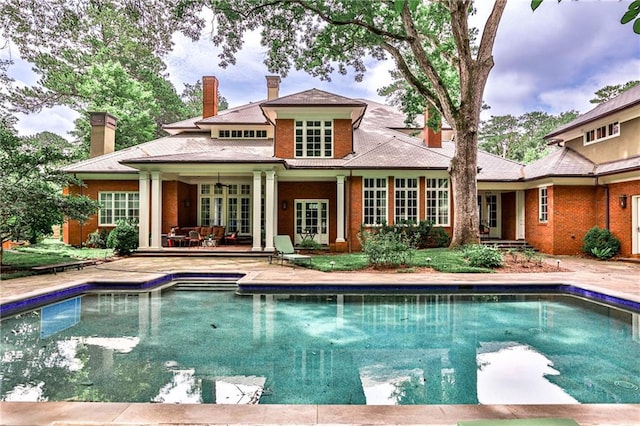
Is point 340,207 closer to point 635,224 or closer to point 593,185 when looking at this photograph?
point 593,185

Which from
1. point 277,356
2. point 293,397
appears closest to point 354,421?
point 293,397

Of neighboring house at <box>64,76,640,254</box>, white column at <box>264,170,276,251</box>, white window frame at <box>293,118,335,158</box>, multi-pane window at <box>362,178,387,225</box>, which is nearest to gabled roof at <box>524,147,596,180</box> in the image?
neighboring house at <box>64,76,640,254</box>

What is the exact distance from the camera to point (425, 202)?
617 inches

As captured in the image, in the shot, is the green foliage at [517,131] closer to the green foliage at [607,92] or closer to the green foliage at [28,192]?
the green foliage at [607,92]

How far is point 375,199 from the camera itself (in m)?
15.6

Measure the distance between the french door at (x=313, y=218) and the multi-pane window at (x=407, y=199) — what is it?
10.9 ft

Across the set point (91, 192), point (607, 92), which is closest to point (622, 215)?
point (91, 192)

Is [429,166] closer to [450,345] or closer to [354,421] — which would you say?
[450,345]

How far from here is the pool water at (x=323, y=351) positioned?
363 centimetres

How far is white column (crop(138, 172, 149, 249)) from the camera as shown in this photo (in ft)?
46.5

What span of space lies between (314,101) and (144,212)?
854 centimetres

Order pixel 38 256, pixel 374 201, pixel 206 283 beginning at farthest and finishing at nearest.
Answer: pixel 374 201 < pixel 38 256 < pixel 206 283

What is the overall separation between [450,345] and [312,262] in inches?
271

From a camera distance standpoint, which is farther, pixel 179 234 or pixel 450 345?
pixel 179 234
